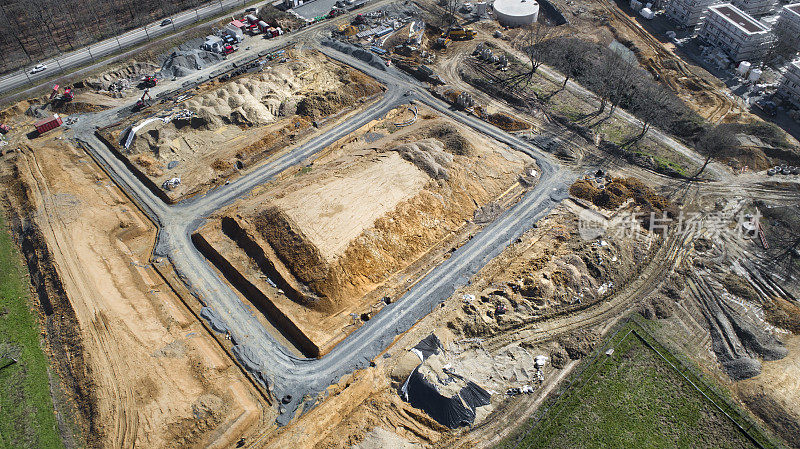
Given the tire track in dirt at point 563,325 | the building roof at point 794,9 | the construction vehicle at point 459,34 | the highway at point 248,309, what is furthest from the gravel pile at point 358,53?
the building roof at point 794,9

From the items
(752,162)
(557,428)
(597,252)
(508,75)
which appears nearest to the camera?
(557,428)

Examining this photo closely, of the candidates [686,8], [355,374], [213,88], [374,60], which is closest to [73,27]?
[213,88]

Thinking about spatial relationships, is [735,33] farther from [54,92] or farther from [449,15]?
[54,92]

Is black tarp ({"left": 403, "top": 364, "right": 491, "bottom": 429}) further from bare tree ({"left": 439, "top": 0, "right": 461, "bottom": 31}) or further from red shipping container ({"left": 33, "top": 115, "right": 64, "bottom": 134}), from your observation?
bare tree ({"left": 439, "top": 0, "right": 461, "bottom": 31})

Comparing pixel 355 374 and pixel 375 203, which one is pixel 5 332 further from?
pixel 375 203

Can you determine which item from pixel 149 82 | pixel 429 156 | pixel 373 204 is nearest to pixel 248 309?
pixel 373 204
